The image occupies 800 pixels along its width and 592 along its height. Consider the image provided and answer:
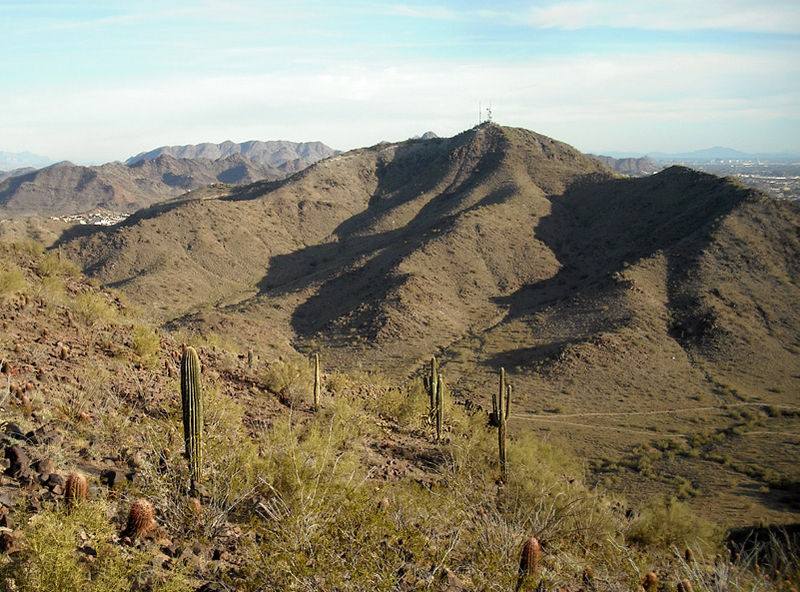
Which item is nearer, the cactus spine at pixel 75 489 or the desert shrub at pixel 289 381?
the cactus spine at pixel 75 489

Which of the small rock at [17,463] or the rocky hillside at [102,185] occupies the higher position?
the rocky hillside at [102,185]

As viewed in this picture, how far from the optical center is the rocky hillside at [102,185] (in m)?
123

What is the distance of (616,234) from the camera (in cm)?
5181

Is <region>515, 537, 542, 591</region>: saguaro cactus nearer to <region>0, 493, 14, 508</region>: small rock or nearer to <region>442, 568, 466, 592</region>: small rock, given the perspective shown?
<region>442, 568, 466, 592</region>: small rock

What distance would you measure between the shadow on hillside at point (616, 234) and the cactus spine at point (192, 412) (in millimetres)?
27115

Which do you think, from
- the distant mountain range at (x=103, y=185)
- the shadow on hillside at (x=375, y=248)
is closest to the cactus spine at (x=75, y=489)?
the shadow on hillside at (x=375, y=248)

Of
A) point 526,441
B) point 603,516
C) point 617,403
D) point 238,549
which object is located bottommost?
point 617,403

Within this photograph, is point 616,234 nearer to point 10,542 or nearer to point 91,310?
point 91,310

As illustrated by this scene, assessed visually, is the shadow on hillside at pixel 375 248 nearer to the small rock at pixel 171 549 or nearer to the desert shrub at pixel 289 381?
the desert shrub at pixel 289 381

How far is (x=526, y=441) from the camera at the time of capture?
16062 millimetres

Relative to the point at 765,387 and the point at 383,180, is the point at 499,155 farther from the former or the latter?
the point at 765,387

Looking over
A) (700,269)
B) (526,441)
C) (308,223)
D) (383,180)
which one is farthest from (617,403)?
(383,180)

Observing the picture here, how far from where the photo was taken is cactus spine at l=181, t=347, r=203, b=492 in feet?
23.9

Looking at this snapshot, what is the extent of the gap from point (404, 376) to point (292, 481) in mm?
23491
